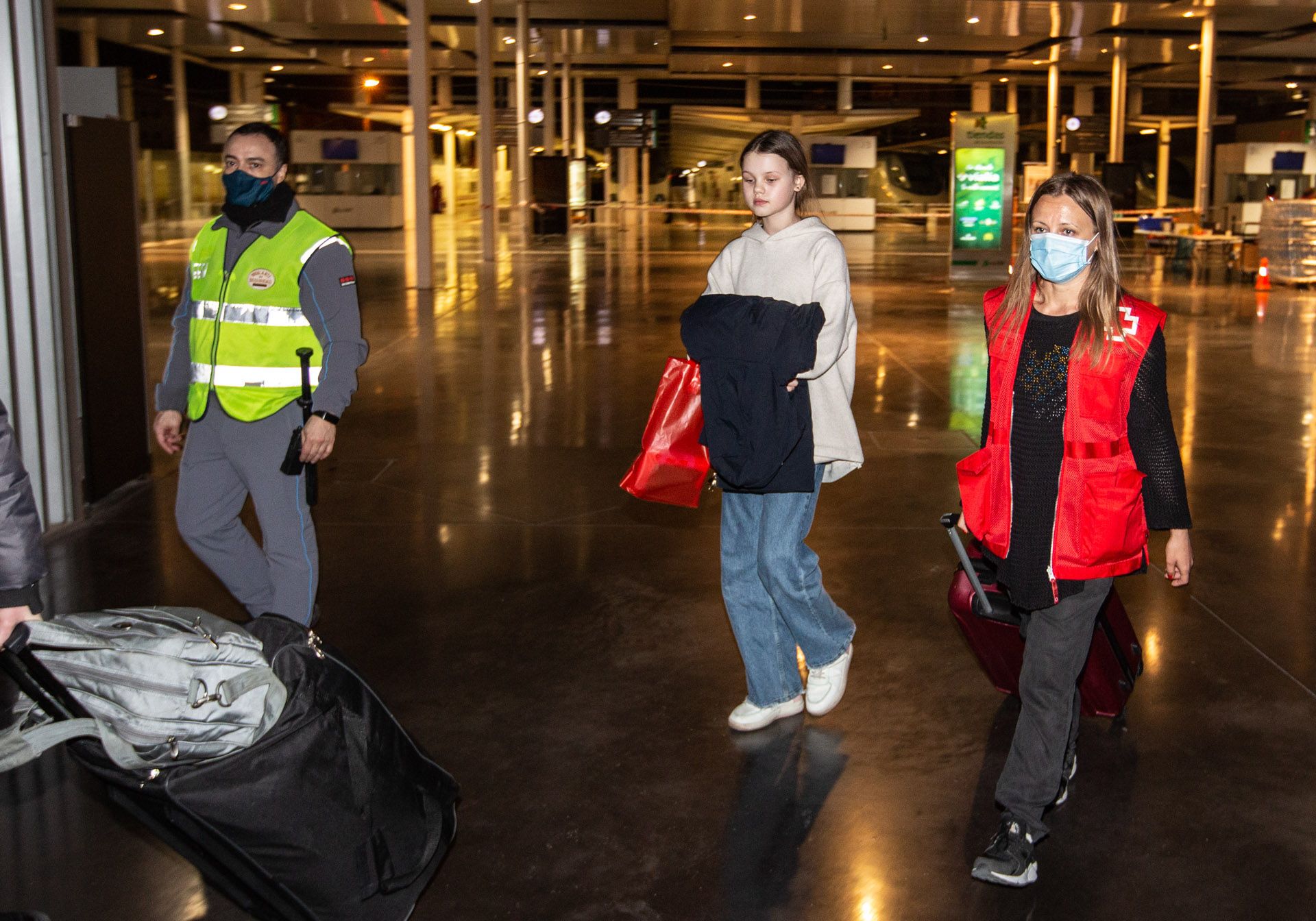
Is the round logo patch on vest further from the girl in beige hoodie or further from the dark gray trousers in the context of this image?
the dark gray trousers

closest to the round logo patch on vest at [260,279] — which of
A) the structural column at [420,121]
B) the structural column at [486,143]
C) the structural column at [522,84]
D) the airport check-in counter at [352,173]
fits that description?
the structural column at [420,121]

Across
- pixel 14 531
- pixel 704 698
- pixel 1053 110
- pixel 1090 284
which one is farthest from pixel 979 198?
pixel 14 531

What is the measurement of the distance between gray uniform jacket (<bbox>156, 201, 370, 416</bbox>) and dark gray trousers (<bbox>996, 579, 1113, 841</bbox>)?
2.19 metres

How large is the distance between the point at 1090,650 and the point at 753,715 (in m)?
1.04

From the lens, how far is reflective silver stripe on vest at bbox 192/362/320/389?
409cm

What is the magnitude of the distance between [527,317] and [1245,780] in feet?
41.9

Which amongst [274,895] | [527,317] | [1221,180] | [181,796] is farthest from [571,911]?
[1221,180]

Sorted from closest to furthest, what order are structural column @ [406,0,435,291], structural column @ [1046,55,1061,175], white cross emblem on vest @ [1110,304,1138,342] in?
white cross emblem on vest @ [1110,304,1138,342] < structural column @ [406,0,435,291] < structural column @ [1046,55,1061,175]

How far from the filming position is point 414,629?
5.09m

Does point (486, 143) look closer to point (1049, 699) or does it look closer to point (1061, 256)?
point (1061, 256)

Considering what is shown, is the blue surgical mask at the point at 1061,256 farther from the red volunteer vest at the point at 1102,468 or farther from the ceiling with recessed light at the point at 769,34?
the ceiling with recessed light at the point at 769,34

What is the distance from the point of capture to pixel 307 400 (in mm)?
4129

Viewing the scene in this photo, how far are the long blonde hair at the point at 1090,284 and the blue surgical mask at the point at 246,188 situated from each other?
225 centimetres

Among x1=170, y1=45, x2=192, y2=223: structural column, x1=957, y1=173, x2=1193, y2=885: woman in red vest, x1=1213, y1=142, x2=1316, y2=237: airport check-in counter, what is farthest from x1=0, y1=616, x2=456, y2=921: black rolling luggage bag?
x1=170, y1=45, x2=192, y2=223: structural column
